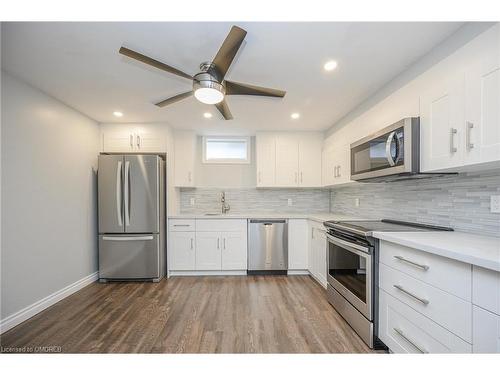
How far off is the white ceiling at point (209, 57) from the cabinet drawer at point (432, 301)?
1.61 metres

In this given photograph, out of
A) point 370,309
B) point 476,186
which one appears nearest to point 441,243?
point 476,186

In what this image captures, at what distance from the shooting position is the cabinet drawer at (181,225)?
10.7 feet

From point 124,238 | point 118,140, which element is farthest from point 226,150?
point 124,238

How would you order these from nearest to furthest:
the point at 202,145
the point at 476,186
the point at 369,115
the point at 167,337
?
the point at 476,186
the point at 167,337
the point at 369,115
the point at 202,145

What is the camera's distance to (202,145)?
12.8ft

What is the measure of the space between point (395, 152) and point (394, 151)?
0.01 m

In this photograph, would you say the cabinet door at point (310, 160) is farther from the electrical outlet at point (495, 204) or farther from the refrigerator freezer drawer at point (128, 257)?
the refrigerator freezer drawer at point (128, 257)

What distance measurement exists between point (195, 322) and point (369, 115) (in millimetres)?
2645

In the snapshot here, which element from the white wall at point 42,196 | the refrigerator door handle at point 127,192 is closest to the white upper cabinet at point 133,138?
the white wall at point 42,196

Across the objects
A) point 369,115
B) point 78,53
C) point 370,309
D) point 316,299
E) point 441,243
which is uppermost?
point 78,53

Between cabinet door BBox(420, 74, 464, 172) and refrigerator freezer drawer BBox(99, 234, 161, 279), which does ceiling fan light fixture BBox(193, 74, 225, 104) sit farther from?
refrigerator freezer drawer BBox(99, 234, 161, 279)

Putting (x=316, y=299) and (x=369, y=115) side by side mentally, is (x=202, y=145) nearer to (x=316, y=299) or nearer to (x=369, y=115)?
(x=369, y=115)

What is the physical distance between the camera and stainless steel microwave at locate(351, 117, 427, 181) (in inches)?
61.9
